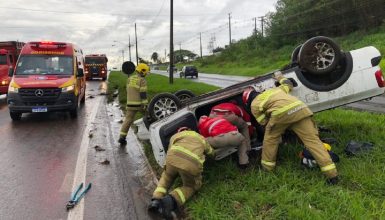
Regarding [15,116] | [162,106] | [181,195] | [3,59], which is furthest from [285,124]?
[3,59]

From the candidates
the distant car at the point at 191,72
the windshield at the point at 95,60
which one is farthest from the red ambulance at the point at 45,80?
the distant car at the point at 191,72

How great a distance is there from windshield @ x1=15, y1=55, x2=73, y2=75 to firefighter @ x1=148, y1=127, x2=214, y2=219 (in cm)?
870

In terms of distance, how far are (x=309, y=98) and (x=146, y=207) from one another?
9.68ft

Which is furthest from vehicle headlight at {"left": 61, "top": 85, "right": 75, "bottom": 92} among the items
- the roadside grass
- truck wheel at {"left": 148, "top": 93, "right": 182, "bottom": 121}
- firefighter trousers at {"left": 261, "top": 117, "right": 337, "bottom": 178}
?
firefighter trousers at {"left": 261, "top": 117, "right": 337, "bottom": 178}

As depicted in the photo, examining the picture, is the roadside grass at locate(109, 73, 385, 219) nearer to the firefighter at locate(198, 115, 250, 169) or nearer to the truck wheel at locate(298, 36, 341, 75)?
the firefighter at locate(198, 115, 250, 169)

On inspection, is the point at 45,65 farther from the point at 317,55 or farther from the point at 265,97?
the point at 265,97

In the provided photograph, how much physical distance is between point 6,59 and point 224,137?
56.4 feet

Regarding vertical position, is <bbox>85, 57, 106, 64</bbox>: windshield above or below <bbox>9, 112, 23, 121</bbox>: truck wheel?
above

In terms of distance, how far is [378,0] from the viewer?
46.6 meters

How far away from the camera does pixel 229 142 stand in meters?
5.57

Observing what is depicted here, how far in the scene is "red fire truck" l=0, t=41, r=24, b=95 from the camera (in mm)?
19094

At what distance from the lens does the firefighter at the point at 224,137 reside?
5.57 meters

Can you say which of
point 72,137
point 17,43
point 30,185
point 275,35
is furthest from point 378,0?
point 30,185

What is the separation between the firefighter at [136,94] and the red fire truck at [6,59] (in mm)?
12471
